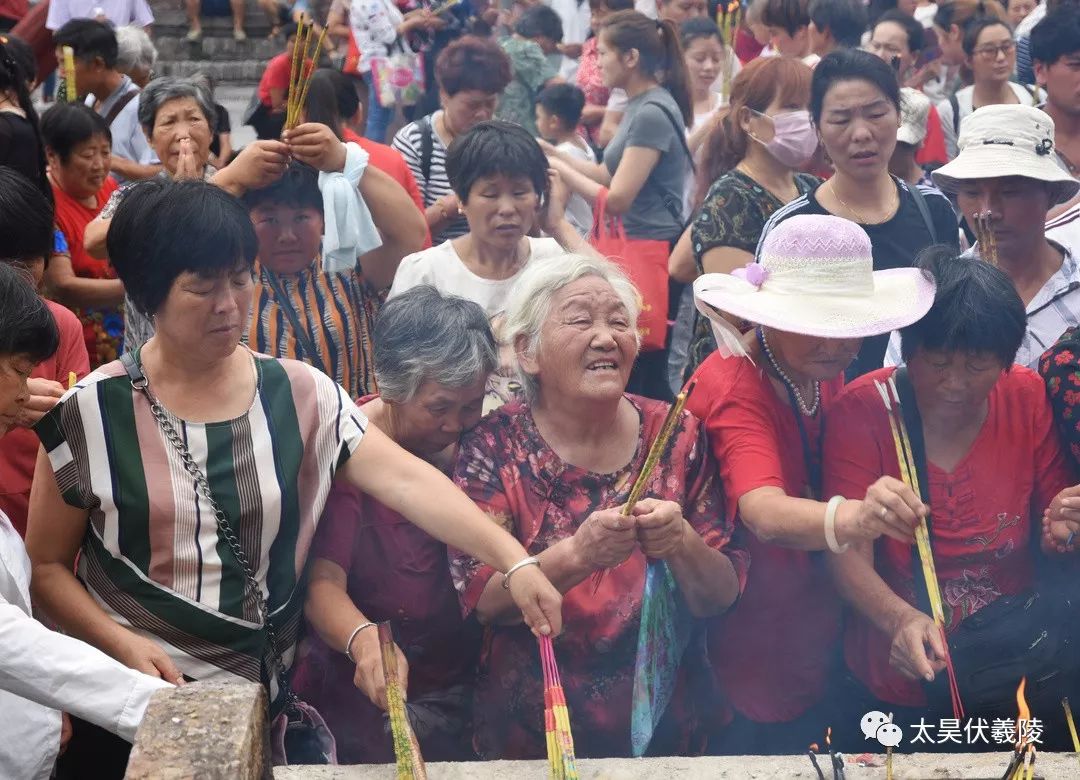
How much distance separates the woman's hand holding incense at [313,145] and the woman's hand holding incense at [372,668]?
4.87ft

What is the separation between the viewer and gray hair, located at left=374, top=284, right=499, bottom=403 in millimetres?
3166

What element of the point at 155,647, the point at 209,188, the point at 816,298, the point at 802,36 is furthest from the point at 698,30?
the point at 155,647

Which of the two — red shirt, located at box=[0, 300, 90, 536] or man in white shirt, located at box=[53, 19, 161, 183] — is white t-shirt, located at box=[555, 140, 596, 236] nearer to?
man in white shirt, located at box=[53, 19, 161, 183]

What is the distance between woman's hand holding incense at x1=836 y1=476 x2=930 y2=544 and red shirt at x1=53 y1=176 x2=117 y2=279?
2.74 m

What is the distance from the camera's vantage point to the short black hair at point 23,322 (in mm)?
2523

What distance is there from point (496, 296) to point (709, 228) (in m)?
0.70

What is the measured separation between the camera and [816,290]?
10.5 ft

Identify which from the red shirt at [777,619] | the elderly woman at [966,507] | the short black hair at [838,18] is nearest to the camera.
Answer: the elderly woman at [966,507]

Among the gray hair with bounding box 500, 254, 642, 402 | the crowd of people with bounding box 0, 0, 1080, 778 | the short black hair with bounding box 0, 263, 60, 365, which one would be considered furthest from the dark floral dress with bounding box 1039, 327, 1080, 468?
the short black hair with bounding box 0, 263, 60, 365

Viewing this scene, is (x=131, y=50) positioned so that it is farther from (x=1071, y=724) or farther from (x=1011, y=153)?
(x=1071, y=724)

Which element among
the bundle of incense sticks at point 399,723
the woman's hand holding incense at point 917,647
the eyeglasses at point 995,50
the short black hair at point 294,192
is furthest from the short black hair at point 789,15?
the bundle of incense sticks at point 399,723

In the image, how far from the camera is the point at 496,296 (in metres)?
4.04

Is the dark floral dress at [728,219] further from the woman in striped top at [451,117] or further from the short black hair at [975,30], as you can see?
the short black hair at [975,30]

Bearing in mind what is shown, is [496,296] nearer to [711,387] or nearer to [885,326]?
[711,387]
